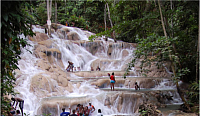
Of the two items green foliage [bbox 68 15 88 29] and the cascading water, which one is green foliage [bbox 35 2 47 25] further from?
the cascading water

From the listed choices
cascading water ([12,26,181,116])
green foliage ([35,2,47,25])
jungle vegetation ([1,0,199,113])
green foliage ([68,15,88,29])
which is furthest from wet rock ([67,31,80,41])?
green foliage ([35,2,47,25])

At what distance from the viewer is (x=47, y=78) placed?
408 inches

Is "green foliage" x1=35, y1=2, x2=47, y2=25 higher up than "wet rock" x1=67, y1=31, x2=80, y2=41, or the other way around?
"green foliage" x1=35, y1=2, x2=47, y2=25

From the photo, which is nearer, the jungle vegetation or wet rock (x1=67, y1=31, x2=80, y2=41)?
the jungle vegetation

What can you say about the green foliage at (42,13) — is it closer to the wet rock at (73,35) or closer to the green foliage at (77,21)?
the green foliage at (77,21)

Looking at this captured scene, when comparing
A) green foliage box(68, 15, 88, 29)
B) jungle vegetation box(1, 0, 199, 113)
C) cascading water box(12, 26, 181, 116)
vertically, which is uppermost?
green foliage box(68, 15, 88, 29)

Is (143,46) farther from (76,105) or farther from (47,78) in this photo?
(47,78)

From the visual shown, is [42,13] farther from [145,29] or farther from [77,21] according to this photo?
[145,29]

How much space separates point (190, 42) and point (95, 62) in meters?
7.80

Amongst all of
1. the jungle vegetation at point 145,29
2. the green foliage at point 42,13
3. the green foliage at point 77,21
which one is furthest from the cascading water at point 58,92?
the green foliage at point 77,21

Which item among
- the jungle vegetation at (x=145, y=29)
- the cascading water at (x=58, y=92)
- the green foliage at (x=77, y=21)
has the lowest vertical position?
the cascading water at (x=58, y=92)

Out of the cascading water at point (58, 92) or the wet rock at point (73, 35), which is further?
the wet rock at point (73, 35)

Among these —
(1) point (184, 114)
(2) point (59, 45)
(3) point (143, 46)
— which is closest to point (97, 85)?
(3) point (143, 46)

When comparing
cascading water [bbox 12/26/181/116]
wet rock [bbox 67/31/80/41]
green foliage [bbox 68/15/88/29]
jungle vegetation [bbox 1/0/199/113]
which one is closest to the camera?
jungle vegetation [bbox 1/0/199/113]
